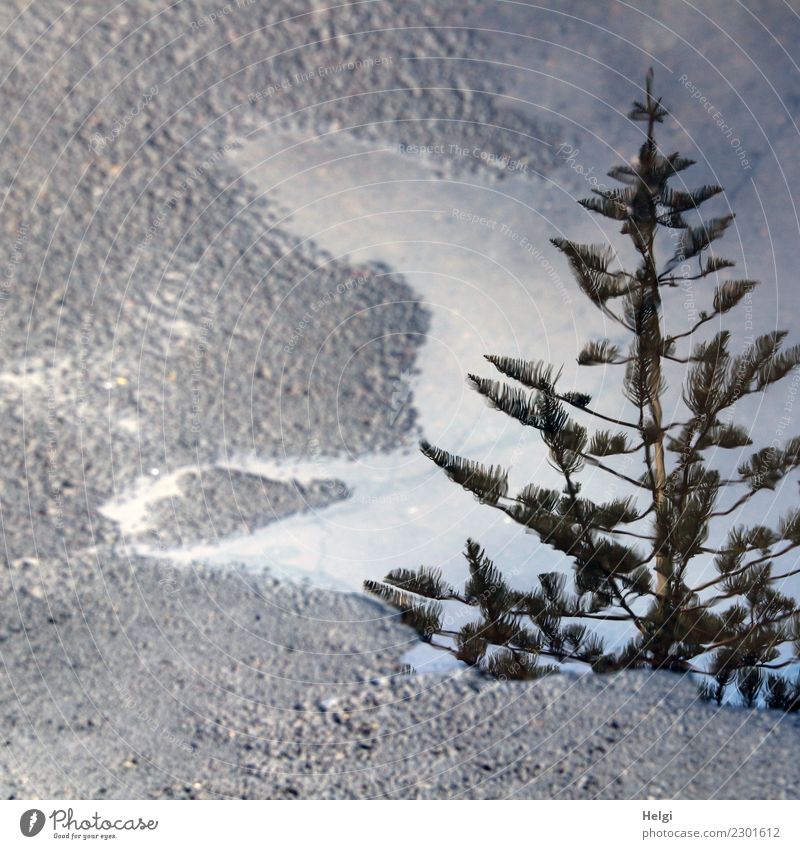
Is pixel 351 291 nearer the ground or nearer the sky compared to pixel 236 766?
nearer the sky

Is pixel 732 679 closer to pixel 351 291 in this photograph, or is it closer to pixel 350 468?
pixel 350 468

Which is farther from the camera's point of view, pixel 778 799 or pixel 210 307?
pixel 210 307

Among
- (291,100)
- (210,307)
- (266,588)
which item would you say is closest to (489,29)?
(291,100)

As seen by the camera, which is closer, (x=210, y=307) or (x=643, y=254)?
(x=643, y=254)

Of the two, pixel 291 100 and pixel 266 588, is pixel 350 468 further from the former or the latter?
pixel 291 100

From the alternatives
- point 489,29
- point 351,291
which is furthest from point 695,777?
point 489,29

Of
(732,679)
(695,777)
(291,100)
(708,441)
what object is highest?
(291,100)
